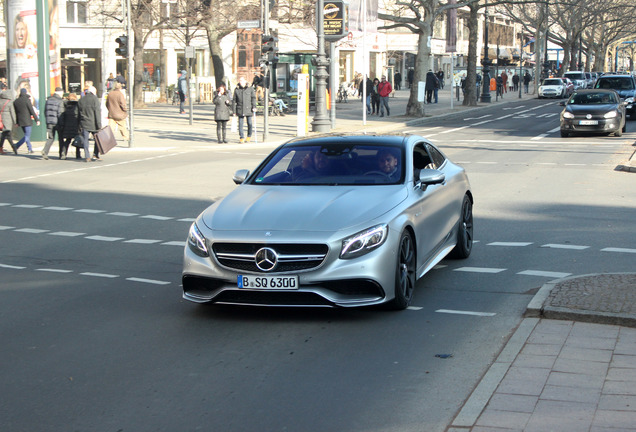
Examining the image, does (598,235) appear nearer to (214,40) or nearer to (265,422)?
(265,422)

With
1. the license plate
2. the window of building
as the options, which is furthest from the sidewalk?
the window of building

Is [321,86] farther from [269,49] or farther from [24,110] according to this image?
[24,110]

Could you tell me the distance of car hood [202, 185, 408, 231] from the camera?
7.09 m

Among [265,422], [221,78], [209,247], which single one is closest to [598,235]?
[209,247]

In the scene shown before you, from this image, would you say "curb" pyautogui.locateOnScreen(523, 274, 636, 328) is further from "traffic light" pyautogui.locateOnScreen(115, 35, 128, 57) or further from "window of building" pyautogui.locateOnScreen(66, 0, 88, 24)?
"window of building" pyautogui.locateOnScreen(66, 0, 88, 24)

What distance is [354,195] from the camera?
7672 millimetres

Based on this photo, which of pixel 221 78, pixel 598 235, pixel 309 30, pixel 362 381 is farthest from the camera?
pixel 309 30

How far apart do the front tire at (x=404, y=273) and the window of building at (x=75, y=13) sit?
5758 centimetres

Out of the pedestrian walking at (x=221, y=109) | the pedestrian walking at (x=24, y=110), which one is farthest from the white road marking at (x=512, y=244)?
the pedestrian walking at (x=221, y=109)

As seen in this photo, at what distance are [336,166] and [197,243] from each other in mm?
1740

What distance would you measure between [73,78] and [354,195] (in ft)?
187

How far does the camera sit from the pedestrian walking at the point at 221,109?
89.4ft

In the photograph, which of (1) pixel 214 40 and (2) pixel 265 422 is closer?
(2) pixel 265 422

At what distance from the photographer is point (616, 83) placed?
42.1 metres
